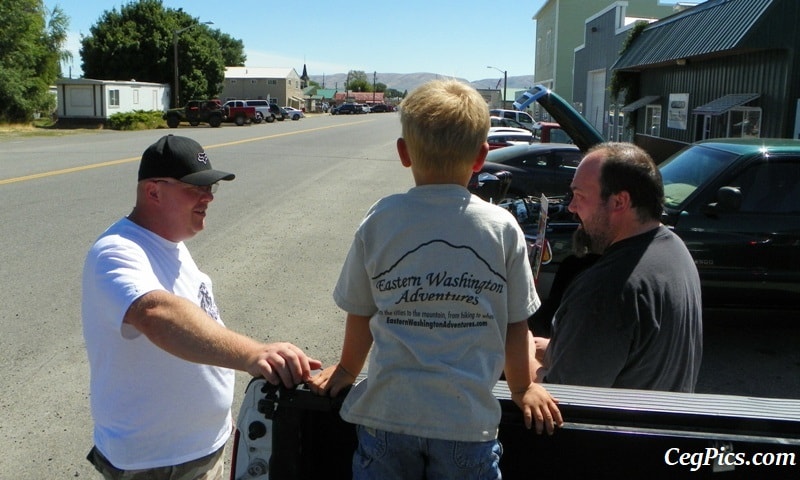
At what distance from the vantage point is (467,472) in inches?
69.4

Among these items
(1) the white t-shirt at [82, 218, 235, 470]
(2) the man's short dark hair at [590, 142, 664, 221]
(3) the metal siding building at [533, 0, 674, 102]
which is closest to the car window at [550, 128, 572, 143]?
(2) the man's short dark hair at [590, 142, 664, 221]

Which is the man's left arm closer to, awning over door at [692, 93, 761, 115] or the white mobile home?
awning over door at [692, 93, 761, 115]

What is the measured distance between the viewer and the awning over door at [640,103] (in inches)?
→ 940

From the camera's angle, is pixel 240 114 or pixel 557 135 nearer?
pixel 557 135

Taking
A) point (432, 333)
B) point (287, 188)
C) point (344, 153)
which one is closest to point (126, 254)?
point (432, 333)

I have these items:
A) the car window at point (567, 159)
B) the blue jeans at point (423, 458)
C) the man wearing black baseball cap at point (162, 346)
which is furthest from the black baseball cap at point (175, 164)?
the car window at point (567, 159)

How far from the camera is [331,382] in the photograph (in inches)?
74.7

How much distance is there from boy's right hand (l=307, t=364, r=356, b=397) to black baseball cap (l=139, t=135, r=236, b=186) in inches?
33.3

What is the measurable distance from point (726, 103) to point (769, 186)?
1220 cm

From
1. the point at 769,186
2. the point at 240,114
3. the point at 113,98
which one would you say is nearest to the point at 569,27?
the point at 240,114

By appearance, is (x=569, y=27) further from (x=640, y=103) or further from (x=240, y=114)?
(x=640, y=103)

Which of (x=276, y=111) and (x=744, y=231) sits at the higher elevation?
(x=276, y=111)

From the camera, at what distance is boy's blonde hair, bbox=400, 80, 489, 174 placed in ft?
5.90

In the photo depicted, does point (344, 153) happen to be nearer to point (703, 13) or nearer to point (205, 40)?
point (703, 13)
